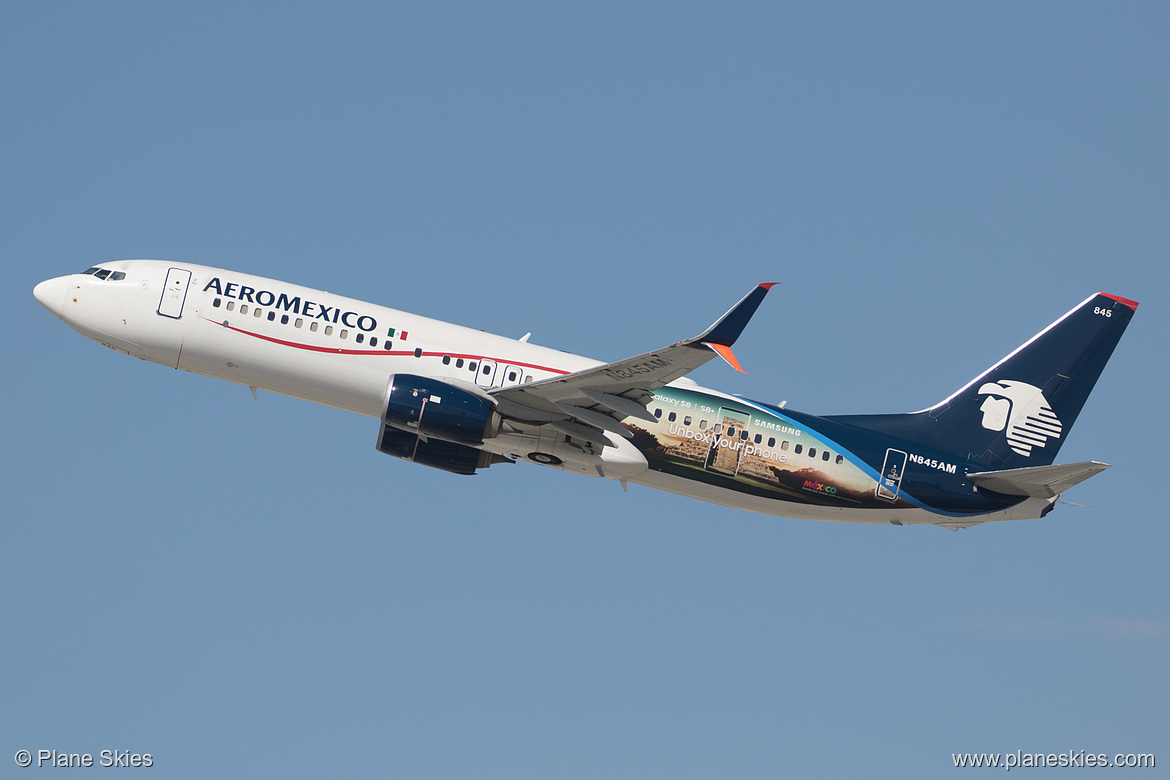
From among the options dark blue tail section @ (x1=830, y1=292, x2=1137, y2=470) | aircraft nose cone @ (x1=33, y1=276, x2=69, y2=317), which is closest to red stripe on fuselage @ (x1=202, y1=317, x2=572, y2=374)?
aircraft nose cone @ (x1=33, y1=276, x2=69, y2=317)

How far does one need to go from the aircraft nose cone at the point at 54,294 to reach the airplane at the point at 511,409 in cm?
6

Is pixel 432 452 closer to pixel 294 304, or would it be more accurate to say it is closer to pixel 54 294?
pixel 294 304

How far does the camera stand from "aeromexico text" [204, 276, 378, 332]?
3894 centimetres

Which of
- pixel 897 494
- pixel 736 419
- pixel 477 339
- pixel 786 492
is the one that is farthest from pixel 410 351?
pixel 897 494

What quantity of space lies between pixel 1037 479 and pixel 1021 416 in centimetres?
455

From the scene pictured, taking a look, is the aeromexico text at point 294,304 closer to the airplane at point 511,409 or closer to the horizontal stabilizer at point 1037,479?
the airplane at point 511,409

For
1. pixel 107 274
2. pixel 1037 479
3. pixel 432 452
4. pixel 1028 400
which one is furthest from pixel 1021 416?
pixel 107 274

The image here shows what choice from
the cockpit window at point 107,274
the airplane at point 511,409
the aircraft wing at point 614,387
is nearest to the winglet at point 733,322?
the aircraft wing at point 614,387

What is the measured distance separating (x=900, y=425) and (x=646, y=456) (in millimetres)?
10234

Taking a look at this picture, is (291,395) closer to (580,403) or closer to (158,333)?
(158,333)

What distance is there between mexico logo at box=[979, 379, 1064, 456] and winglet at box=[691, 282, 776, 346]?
616 inches

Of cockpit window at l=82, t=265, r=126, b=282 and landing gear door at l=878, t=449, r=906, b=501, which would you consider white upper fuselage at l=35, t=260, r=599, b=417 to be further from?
landing gear door at l=878, t=449, r=906, b=501

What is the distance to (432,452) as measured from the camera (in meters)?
40.1

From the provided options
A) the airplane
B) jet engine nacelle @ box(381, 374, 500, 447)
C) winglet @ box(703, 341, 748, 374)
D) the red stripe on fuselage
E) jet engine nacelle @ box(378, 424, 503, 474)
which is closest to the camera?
winglet @ box(703, 341, 748, 374)
